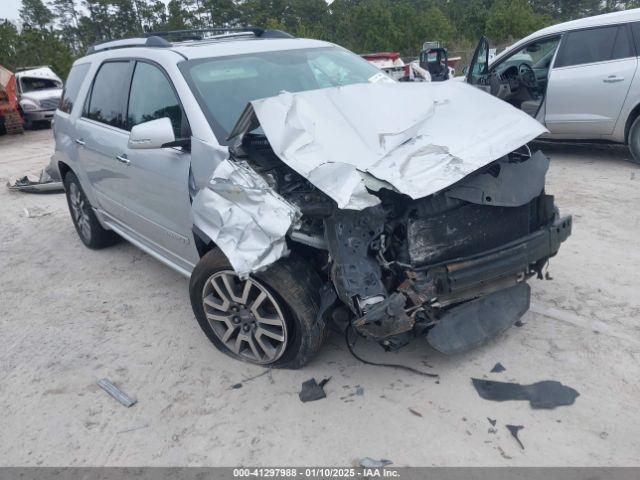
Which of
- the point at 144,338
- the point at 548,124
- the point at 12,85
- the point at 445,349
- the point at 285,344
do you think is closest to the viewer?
the point at 445,349

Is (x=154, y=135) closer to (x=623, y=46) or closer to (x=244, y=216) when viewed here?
(x=244, y=216)

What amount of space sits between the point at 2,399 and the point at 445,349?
2.71m

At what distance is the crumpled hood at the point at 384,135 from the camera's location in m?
2.74

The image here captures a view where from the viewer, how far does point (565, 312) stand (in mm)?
3656

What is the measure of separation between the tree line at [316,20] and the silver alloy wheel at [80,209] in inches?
702

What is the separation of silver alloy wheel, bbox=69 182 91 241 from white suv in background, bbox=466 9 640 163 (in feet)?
15.2

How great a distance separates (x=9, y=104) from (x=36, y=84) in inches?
111

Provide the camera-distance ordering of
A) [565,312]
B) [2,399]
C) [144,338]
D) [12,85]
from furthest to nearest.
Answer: [12,85], [144,338], [565,312], [2,399]

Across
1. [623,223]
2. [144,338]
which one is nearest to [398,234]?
[144,338]

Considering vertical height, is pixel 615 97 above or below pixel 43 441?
above

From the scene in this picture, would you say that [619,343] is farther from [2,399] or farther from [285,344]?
[2,399]

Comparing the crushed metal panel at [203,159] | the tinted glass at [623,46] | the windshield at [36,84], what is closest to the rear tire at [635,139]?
the tinted glass at [623,46]

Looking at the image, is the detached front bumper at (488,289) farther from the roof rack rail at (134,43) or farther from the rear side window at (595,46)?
the rear side window at (595,46)

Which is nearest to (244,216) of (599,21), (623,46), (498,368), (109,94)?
(498,368)
